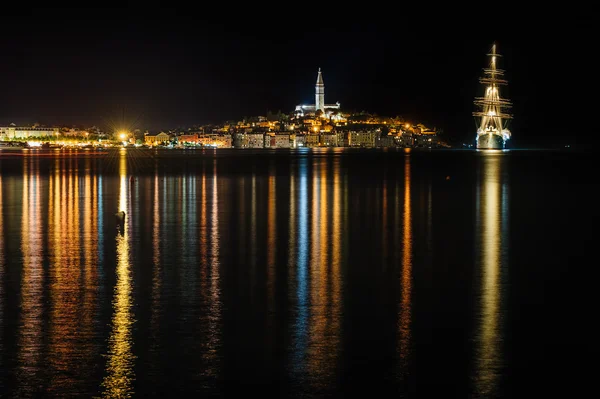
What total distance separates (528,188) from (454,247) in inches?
675

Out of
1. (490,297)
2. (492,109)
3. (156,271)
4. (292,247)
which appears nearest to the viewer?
(490,297)

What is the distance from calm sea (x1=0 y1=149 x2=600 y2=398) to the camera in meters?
6.46

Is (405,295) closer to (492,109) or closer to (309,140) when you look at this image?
(492,109)

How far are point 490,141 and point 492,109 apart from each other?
21.9ft

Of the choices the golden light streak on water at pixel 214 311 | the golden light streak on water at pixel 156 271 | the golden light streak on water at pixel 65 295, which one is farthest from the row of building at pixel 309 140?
the golden light streak on water at pixel 214 311

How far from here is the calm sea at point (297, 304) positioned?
646 centimetres

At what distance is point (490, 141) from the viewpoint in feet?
355

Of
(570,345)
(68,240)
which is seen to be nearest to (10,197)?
(68,240)

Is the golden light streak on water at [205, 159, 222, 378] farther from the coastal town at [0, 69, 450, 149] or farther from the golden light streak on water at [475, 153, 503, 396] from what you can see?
the coastal town at [0, 69, 450, 149]

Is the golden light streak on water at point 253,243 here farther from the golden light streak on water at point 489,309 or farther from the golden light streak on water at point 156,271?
the golden light streak on water at point 489,309

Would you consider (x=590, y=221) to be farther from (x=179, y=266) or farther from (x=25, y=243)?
(x=25, y=243)

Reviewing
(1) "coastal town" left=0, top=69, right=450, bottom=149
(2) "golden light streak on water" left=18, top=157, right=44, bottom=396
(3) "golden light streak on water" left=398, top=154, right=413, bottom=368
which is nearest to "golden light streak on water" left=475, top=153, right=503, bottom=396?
(3) "golden light streak on water" left=398, top=154, right=413, bottom=368

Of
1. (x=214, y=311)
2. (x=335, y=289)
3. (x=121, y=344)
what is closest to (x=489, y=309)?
(x=335, y=289)

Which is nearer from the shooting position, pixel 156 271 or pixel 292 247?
pixel 156 271
